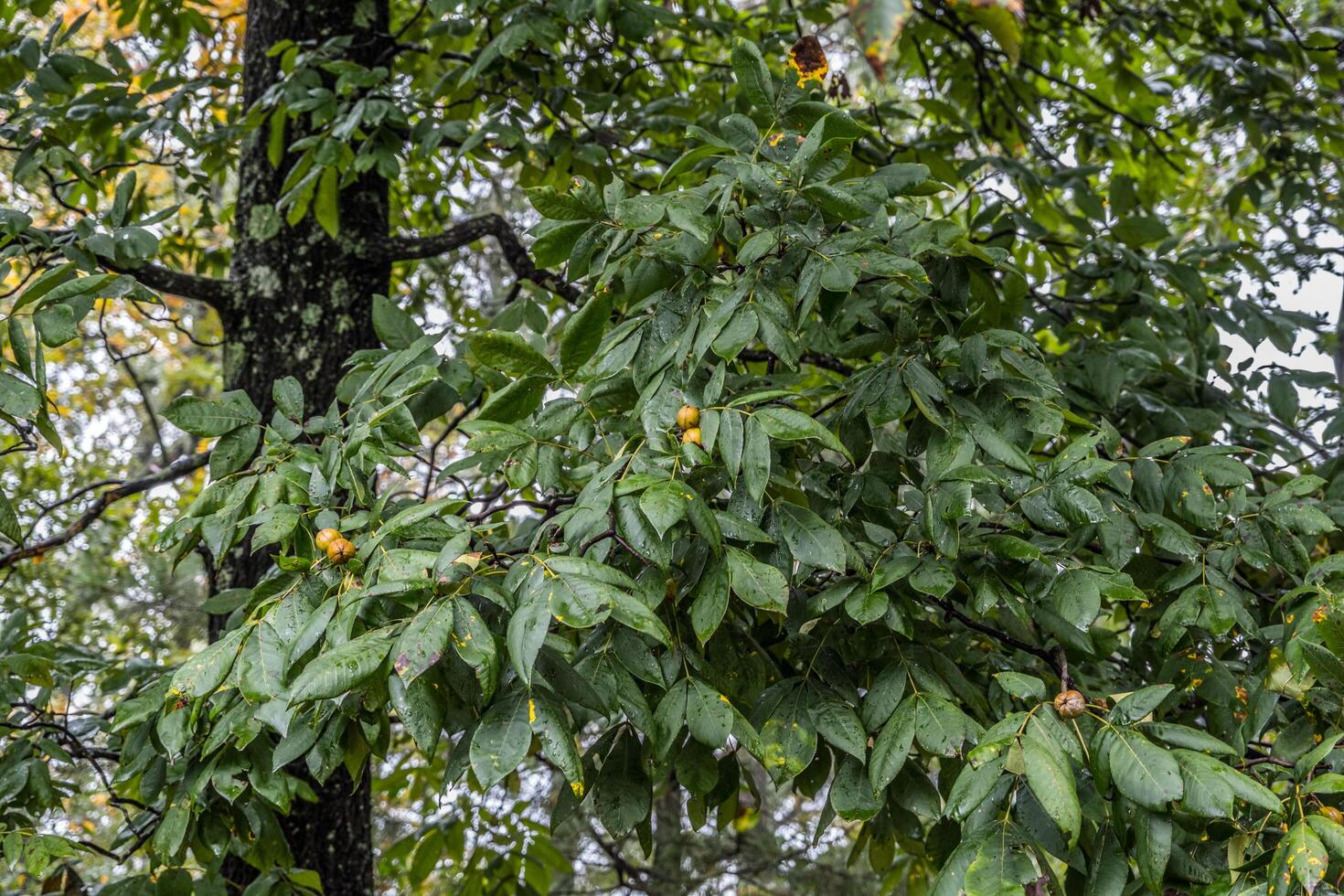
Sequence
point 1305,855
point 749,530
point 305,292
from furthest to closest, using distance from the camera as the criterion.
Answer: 1. point 305,292
2. point 749,530
3. point 1305,855

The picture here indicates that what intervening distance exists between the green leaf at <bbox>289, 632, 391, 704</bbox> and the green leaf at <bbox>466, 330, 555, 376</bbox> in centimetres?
56

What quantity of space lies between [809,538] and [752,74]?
2.43 ft

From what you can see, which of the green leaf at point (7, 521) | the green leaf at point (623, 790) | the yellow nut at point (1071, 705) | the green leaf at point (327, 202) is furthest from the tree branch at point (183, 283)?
the yellow nut at point (1071, 705)

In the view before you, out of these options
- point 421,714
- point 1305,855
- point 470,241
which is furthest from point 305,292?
point 1305,855

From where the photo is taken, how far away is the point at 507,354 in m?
1.61

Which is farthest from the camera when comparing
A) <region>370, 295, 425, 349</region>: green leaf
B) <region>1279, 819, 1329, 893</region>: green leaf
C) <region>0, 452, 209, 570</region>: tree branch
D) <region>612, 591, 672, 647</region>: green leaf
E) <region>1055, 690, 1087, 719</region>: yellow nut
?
<region>0, 452, 209, 570</region>: tree branch

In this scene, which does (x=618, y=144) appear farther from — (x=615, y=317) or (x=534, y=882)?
(x=534, y=882)

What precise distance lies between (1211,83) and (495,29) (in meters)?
2.35

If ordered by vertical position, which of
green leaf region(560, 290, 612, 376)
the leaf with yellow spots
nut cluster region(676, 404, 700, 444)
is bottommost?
nut cluster region(676, 404, 700, 444)

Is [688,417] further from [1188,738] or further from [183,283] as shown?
[183,283]

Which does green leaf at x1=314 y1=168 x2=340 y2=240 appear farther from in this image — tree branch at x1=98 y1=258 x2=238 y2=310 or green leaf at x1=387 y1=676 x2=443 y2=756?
green leaf at x1=387 y1=676 x2=443 y2=756

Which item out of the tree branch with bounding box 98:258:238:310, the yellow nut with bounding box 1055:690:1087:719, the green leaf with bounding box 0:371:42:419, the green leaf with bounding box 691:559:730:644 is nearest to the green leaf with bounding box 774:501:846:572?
the green leaf with bounding box 691:559:730:644

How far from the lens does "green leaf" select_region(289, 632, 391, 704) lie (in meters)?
1.15

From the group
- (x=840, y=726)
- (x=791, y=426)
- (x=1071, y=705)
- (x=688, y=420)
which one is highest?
(x=688, y=420)
